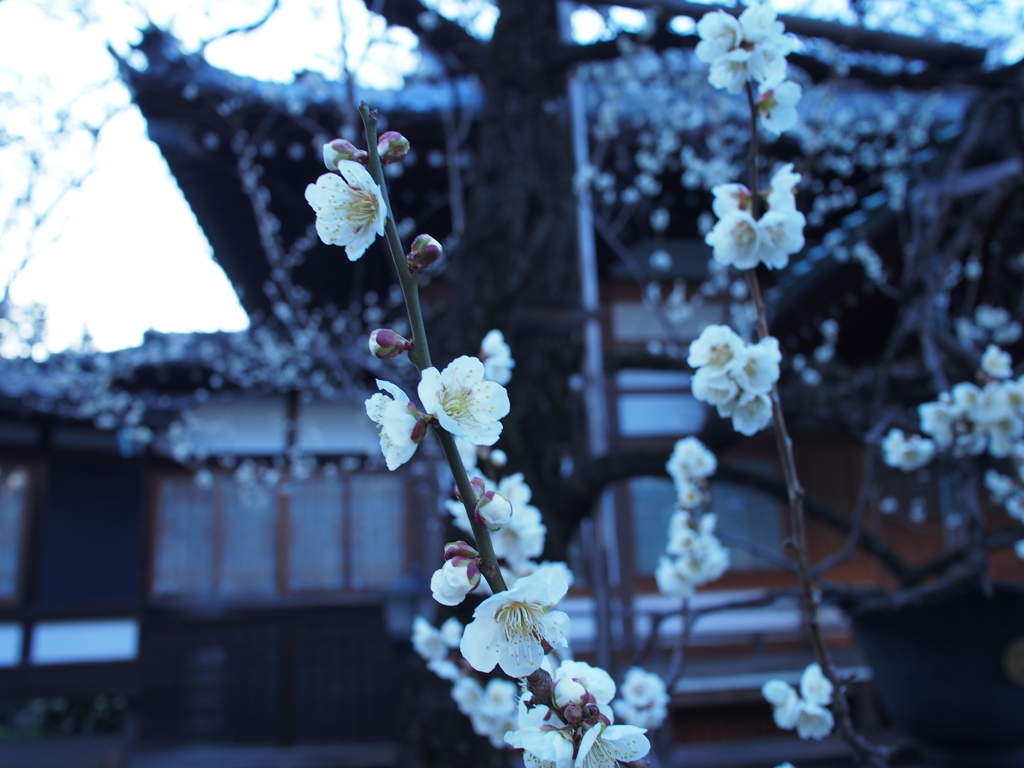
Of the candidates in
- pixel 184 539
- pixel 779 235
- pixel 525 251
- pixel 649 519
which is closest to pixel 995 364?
pixel 779 235

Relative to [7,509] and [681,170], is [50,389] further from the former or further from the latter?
[681,170]

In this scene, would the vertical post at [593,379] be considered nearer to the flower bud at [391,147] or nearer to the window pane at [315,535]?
the flower bud at [391,147]

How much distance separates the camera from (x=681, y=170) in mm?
5594

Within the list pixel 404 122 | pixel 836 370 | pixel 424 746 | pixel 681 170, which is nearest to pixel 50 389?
pixel 404 122

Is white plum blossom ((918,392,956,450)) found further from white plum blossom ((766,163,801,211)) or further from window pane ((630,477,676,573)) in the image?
window pane ((630,477,676,573))

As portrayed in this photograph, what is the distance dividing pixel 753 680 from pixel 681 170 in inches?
157

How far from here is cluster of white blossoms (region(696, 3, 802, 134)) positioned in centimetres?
122

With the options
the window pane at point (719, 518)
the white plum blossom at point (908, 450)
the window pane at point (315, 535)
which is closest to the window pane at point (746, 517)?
the window pane at point (719, 518)

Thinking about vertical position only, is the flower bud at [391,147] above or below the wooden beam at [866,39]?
below

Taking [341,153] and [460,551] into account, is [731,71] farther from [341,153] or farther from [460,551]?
[460,551]

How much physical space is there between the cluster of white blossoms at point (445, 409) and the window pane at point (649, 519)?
5609mm

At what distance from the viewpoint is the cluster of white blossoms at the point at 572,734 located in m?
0.66

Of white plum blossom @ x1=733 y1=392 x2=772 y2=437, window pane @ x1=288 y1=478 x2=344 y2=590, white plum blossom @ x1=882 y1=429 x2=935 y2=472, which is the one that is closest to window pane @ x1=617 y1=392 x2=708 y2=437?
window pane @ x1=288 y1=478 x2=344 y2=590

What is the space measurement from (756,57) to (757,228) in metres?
0.31
